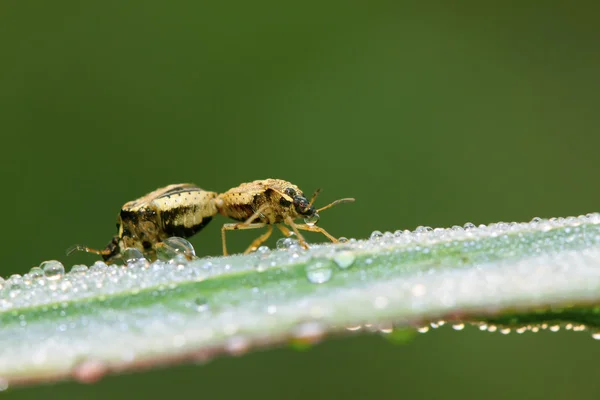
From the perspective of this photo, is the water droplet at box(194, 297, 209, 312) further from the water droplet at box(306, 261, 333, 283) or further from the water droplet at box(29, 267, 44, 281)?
the water droplet at box(29, 267, 44, 281)

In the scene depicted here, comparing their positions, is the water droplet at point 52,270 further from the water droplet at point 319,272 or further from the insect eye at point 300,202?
the insect eye at point 300,202

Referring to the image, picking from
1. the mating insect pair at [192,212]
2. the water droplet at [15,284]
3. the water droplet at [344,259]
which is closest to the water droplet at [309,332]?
the water droplet at [344,259]

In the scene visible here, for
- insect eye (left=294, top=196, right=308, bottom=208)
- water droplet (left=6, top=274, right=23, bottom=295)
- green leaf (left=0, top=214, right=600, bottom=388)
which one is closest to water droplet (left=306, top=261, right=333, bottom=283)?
green leaf (left=0, top=214, right=600, bottom=388)

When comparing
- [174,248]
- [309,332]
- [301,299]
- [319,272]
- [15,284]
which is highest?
[174,248]

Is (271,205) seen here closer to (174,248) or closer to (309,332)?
(174,248)

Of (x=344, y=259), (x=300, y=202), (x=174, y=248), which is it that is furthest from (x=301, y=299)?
(x=300, y=202)

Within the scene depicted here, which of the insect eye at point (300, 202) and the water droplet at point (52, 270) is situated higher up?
the insect eye at point (300, 202)
